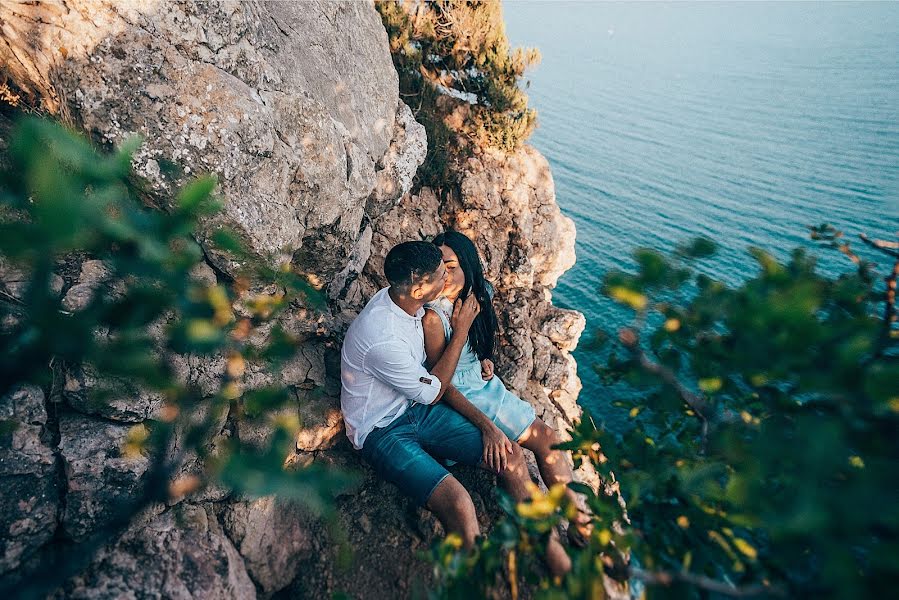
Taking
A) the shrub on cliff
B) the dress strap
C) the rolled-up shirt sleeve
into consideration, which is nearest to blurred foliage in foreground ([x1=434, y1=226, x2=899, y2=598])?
the rolled-up shirt sleeve

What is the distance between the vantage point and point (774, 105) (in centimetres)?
5512

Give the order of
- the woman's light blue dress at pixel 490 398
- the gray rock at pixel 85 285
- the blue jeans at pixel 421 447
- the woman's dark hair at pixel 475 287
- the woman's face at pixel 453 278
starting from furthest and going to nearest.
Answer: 1. the woman's dark hair at pixel 475 287
2. the woman's face at pixel 453 278
3. the woman's light blue dress at pixel 490 398
4. the blue jeans at pixel 421 447
5. the gray rock at pixel 85 285

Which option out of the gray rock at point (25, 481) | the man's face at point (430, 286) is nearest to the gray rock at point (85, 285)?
the gray rock at point (25, 481)

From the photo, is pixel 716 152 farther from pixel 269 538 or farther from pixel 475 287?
pixel 269 538

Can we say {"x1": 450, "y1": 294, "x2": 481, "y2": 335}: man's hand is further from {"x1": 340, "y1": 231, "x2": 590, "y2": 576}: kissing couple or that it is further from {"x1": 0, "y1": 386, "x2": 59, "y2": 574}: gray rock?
{"x1": 0, "y1": 386, "x2": 59, "y2": 574}: gray rock

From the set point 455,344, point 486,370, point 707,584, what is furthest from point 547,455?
point 707,584

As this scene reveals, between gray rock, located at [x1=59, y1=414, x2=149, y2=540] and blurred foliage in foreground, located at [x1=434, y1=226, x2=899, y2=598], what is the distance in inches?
104

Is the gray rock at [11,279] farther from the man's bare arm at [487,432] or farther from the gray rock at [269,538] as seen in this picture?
the man's bare arm at [487,432]

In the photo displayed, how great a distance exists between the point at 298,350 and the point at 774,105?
2766 inches

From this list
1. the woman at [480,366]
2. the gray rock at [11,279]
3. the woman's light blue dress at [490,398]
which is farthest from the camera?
the woman's light blue dress at [490,398]

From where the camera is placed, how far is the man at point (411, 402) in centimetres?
370

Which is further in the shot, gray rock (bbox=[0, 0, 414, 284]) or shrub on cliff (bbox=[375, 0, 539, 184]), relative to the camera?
shrub on cliff (bbox=[375, 0, 539, 184])

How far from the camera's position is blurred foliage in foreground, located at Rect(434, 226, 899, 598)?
3.41 ft

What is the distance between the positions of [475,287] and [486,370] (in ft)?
3.05
